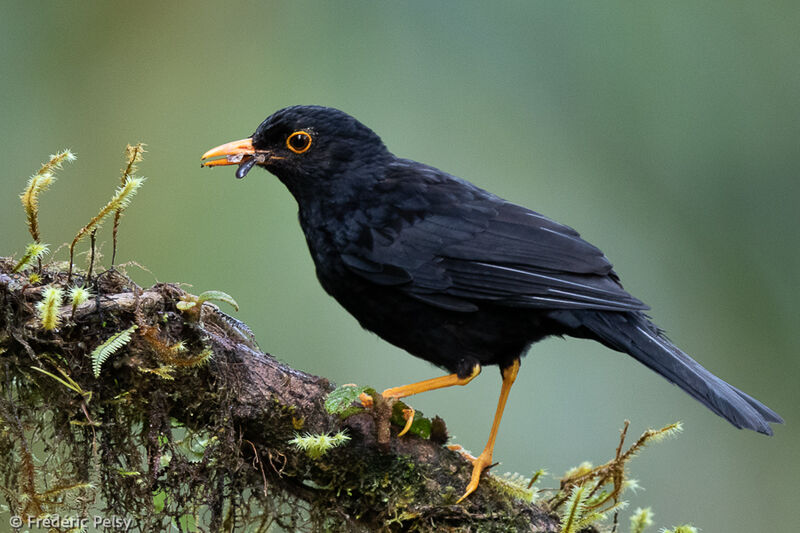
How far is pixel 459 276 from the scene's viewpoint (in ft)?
12.7

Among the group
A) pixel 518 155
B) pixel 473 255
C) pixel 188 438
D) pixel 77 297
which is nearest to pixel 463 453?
pixel 473 255

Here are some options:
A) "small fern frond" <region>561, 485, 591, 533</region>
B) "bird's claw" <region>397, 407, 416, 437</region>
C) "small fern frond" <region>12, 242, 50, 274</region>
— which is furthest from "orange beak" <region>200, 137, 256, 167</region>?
"small fern frond" <region>561, 485, 591, 533</region>

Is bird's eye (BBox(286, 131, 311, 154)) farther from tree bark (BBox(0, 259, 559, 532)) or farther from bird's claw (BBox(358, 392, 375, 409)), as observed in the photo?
bird's claw (BBox(358, 392, 375, 409))

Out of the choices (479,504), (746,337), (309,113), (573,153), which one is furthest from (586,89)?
(479,504)

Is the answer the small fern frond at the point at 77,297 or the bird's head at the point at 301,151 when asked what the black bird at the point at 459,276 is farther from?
the small fern frond at the point at 77,297

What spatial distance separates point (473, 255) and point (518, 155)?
3898 mm

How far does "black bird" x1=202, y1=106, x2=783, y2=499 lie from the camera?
373 cm

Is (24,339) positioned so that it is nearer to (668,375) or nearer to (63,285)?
(63,285)

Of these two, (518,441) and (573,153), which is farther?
(573,153)

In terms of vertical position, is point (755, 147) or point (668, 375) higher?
point (755, 147)

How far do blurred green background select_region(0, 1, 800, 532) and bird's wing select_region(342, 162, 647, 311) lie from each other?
2684 millimetres

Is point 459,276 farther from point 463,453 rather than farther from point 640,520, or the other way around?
point 640,520

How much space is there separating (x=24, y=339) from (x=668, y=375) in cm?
273

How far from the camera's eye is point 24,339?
9.13ft
